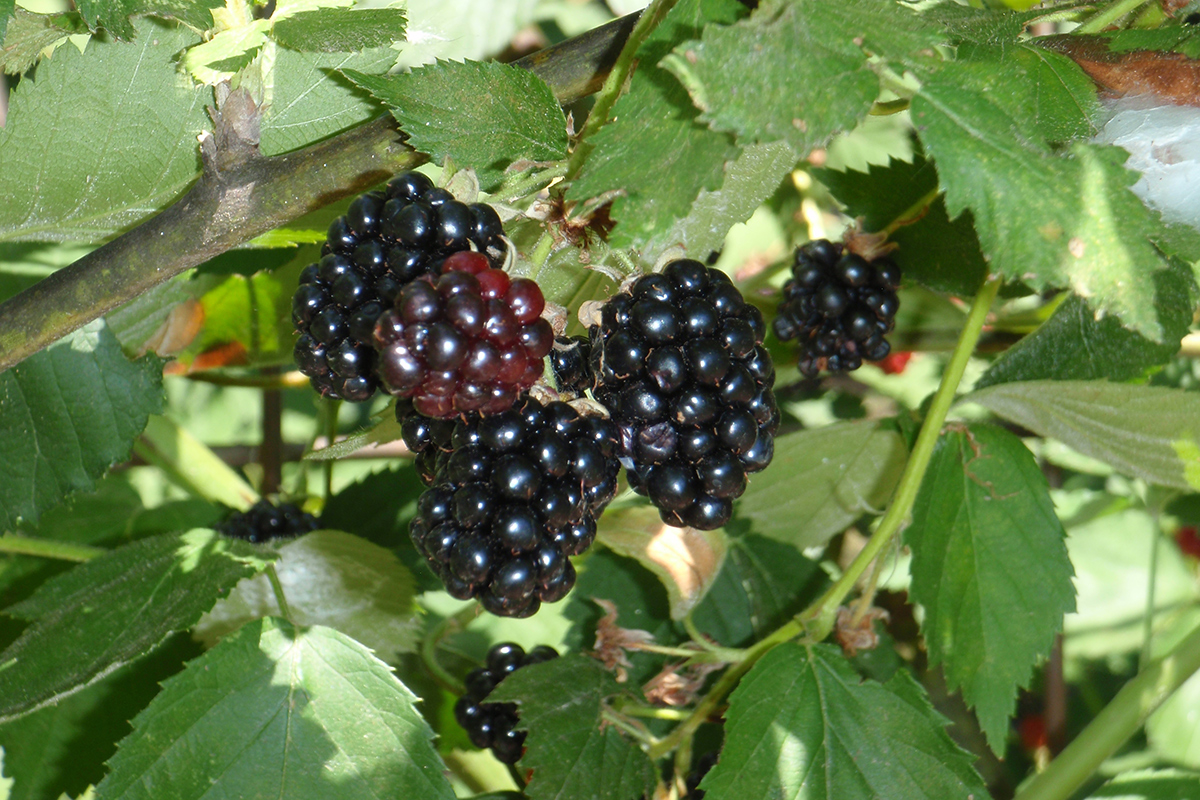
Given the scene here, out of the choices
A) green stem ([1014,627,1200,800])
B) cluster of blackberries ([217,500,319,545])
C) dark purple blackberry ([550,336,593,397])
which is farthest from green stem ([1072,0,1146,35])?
cluster of blackberries ([217,500,319,545])

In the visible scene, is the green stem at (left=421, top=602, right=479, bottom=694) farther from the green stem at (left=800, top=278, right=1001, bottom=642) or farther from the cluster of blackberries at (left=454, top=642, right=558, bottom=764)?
the green stem at (left=800, top=278, right=1001, bottom=642)

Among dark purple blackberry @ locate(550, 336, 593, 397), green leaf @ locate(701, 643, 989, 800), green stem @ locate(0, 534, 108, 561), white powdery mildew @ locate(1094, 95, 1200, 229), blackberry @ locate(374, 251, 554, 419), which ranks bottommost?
green stem @ locate(0, 534, 108, 561)

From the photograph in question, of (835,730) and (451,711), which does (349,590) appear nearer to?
(451,711)

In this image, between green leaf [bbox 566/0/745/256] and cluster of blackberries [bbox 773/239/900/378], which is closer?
green leaf [bbox 566/0/745/256]

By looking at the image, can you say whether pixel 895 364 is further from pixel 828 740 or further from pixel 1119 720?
pixel 828 740

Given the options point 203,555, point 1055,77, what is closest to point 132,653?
point 203,555

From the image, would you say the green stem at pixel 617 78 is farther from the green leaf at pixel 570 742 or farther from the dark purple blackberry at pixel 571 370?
the green leaf at pixel 570 742

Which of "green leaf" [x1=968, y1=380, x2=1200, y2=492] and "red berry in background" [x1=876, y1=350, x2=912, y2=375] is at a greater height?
"green leaf" [x1=968, y1=380, x2=1200, y2=492]
